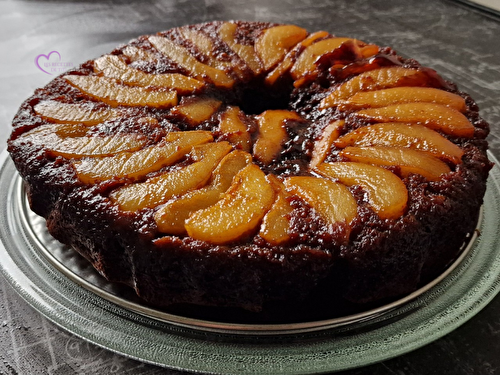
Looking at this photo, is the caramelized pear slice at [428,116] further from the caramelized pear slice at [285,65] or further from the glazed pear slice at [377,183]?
the caramelized pear slice at [285,65]

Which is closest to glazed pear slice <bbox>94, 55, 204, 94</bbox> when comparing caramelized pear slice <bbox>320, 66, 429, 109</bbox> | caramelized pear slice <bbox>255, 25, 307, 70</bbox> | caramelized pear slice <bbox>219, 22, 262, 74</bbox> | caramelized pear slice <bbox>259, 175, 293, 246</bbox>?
caramelized pear slice <bbox>219, 22, 262, 74</bbox>

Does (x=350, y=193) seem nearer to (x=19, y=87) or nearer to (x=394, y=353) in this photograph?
(x=394, y=353)

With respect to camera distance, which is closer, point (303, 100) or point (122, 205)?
point (122, 205)

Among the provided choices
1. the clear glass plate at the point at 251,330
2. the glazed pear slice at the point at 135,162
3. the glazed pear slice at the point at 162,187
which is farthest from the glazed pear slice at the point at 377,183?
the glazed pear slice at the point at 135,162

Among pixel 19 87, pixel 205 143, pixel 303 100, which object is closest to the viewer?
pixel 205 143

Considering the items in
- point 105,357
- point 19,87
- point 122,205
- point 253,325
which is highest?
point 122,205

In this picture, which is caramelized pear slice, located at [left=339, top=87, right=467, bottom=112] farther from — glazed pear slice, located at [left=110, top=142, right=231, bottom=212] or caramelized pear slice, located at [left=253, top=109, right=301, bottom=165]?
glazed pear slice, located at [left=110, top=142, right=231, bottom=212]

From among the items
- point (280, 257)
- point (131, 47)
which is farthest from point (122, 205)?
point (131, 47)
